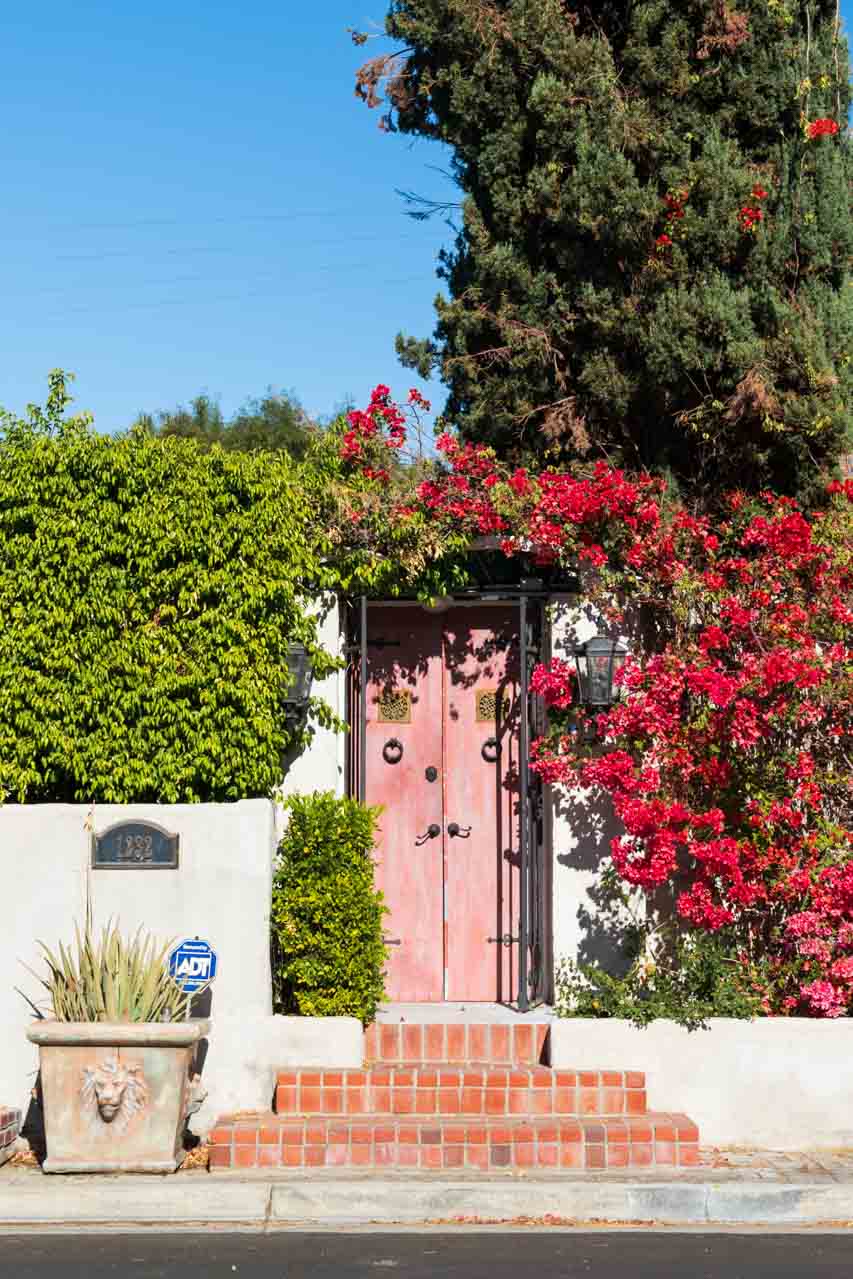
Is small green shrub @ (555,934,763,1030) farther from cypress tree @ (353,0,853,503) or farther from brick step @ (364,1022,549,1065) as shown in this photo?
cypress tree @ (353,0,853,503)

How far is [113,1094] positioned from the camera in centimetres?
661

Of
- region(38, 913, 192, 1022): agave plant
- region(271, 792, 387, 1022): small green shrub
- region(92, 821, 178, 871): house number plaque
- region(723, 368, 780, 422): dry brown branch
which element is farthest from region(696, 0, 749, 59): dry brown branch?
region(38, 913, 192, 1022): agave plant

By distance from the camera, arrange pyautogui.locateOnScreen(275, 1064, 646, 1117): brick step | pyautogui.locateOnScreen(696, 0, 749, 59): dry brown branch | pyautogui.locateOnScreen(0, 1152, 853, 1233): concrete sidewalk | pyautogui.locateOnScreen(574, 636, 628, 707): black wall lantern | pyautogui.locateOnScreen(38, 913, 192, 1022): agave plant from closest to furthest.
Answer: pyautogui.locateOnScreen(0, 1152, 853, 1233): concrete sidewalk, pyautogui.locateOnScreen(38, 913, 192, 1022): agave plant, pyautogui.locateOnScreen(275, 1064, 646, 1117): brick step, pyautogui.locateOnScreen(574, 636, 628, 707): black wall lantern, pyautogui.locateOnScreen(696, 0, 749, 59): dry brown branch

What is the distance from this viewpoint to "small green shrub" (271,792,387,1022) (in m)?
7.45

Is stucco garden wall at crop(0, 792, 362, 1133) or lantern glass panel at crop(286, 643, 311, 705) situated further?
lantern glass panel at crop(286, 643, 311, 705)

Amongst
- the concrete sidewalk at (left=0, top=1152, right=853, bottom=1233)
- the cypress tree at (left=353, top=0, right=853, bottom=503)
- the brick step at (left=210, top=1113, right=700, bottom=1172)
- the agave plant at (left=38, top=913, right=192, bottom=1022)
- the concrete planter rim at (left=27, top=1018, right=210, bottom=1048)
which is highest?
the cypress tree at (left=353, top=0, right=853, bottom=503)

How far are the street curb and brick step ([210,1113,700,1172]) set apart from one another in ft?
0.92

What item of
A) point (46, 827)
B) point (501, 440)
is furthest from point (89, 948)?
point (501, 440)

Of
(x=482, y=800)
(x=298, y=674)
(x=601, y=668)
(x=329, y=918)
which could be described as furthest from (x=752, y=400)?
(x=329, y=918)

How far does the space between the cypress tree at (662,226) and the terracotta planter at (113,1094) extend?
17.9 feet

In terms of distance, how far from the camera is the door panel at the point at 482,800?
870 centimetres

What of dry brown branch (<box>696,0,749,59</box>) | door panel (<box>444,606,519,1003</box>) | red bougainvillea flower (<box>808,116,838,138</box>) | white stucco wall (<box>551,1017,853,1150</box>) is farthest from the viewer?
dry brown branch (<box>696,0,749,59</box>)

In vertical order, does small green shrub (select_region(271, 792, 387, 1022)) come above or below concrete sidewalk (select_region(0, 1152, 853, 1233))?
above

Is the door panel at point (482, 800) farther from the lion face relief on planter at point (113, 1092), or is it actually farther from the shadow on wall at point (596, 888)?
the lion face relief on planter at point (113, 1092)
